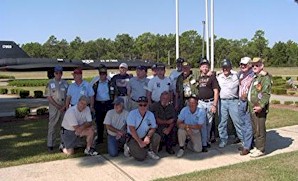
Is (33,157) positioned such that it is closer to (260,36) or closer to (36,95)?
(36,95)

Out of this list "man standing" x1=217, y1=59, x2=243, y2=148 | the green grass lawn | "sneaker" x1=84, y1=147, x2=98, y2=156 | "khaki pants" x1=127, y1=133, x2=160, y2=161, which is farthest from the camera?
"man standing" x1=217, y1=59, x2=243, y2=148

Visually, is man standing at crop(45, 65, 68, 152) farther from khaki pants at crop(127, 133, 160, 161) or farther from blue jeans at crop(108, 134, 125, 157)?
khaki pants at crop(127, 133, 160, 161)

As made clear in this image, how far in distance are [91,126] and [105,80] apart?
102 cm

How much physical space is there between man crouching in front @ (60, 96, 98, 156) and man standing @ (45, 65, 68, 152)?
33cm

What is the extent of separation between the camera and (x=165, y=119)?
6465 millimetres

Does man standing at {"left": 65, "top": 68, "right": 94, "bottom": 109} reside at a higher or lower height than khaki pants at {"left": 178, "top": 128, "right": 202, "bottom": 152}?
higher

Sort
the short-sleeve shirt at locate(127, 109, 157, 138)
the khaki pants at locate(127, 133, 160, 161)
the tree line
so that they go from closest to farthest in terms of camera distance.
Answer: the khaki pants at locate(127, 133, 160, 161), the short-sleeve shirt at locate(127, 109, 157, 138), the tree line

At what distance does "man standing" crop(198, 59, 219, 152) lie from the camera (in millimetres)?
6461

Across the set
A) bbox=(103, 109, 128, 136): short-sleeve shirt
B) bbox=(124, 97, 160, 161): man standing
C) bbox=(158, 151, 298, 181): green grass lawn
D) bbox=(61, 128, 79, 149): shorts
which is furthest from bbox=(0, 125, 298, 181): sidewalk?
bbox=(103, 109, 128, 136): short-sleeve shirt

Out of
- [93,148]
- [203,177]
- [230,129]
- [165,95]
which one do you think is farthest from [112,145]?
[230,129]

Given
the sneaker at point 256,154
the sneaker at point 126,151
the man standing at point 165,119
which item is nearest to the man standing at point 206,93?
the man standing at point 165,119

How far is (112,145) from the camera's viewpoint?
624cm

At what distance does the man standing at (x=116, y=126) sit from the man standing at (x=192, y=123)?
38.2 inches

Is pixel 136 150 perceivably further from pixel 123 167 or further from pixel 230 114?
pixel 230 114
